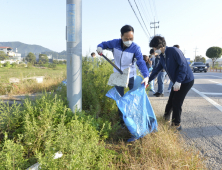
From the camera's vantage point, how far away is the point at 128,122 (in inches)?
99.0

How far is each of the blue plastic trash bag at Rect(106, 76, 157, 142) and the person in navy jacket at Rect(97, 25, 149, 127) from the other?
0.44m

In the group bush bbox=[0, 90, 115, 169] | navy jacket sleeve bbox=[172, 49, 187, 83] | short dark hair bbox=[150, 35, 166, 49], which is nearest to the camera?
bush bbox=[0, 90, 115, 169]

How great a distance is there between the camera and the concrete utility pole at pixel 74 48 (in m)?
2.84

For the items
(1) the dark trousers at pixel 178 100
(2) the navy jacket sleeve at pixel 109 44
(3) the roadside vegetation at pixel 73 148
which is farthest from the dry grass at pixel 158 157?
(2) the navy jacket sleeve at pixel 109 44

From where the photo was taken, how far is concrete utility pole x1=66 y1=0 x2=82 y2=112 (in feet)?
9.31

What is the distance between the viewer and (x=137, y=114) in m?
2.62

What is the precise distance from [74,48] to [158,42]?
1.47 meters

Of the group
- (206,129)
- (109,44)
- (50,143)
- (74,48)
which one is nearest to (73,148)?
(50,143)

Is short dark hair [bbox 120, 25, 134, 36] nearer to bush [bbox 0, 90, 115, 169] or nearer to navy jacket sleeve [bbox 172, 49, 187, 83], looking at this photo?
navy jacket sleeve [bbox 172, 49, 187, 83]

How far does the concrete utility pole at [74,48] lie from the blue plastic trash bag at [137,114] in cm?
78

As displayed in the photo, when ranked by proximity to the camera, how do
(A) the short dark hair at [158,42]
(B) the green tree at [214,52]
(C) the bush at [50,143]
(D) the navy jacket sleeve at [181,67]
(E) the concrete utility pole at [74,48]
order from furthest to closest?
(B) the green tree at [214,52] < (A) the short dark hair at [158,42] < (D) the navy jacket sleeve at [181,67] < (E) the concrete utility pole at [74,48] < (C) the bush at [50,143]

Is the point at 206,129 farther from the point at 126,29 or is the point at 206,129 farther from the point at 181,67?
the point at 126,29

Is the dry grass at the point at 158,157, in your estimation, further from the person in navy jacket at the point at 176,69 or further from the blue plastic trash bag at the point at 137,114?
the person in navy jacket at the point at 176,69

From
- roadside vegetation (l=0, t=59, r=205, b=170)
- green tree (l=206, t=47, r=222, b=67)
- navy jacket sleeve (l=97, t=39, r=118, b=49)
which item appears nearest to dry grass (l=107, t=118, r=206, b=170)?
roadside vegetation (l=0, t=59, r=205, b=170)
